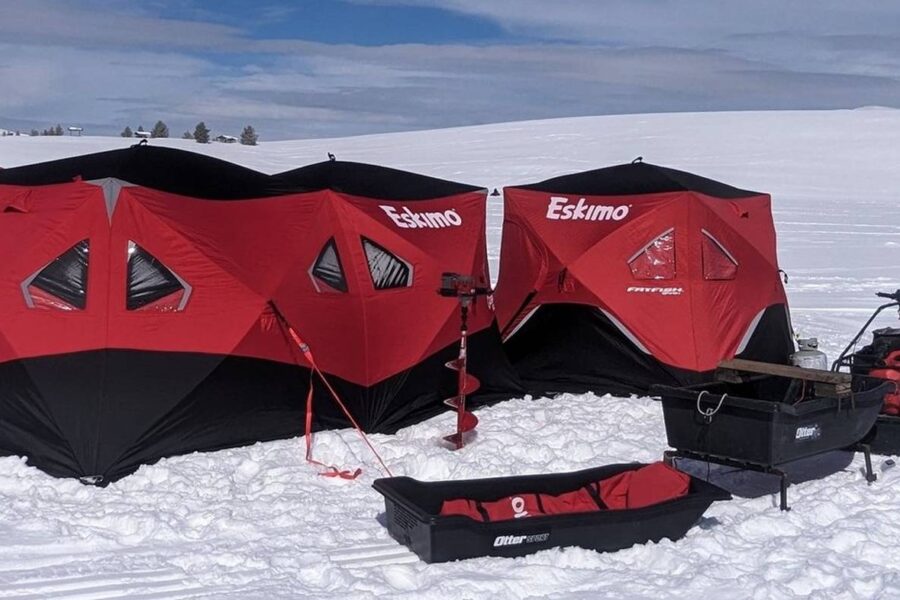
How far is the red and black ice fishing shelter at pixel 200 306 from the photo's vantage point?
6820mm

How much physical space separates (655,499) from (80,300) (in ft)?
12.1

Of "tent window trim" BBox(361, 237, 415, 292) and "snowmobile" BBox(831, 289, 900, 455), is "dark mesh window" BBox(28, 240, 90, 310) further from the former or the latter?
"snowmobile" BBox(831, 289, 900, 455)

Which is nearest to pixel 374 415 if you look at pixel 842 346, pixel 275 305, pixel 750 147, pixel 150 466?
pixel 275 305

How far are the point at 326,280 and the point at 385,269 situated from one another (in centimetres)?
50

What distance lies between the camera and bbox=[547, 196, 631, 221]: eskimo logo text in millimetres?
9711

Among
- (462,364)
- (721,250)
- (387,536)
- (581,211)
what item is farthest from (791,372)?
(581,211)

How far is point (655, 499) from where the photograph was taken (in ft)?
20.0

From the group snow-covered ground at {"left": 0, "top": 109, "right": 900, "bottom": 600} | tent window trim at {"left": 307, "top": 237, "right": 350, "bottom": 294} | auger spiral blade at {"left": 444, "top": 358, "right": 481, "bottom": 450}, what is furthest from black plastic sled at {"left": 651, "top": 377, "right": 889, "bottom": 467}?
tent window trim at {"left": 307, "top": 237, "right": 350, "bottom": 294}

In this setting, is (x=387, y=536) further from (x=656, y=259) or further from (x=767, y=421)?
(x=656, y=259)

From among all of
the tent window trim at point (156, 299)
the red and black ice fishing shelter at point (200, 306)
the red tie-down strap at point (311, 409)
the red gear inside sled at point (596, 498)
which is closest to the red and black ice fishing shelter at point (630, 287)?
the red and black ice fishing shelter at point (200, 306)

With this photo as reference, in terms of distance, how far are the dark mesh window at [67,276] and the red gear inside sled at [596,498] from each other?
281 centimetres

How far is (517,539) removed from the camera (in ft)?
17.9

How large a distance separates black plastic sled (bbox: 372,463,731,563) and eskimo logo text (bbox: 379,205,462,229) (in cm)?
295

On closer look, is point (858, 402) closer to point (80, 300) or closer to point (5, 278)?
point (80, 300)
